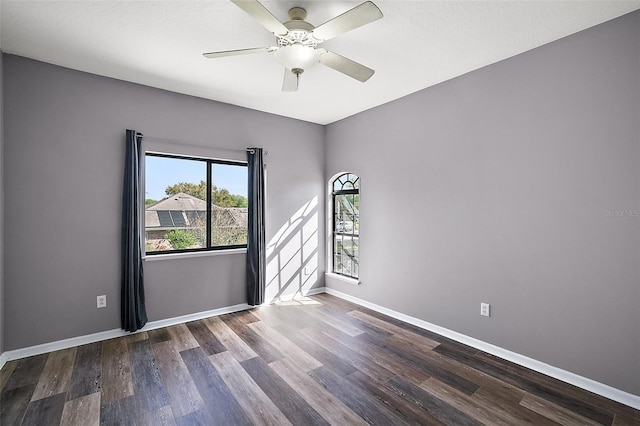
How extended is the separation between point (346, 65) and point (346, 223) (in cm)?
281

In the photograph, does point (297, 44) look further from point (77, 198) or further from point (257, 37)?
point (77, 198)

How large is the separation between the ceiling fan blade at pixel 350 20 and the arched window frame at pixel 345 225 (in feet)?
8.75

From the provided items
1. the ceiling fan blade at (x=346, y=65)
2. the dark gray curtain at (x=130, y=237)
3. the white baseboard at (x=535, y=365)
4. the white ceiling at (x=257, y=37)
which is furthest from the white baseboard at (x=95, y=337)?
the ceiling fan blade at (x=346, y=65)

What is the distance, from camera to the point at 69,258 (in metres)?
3.08

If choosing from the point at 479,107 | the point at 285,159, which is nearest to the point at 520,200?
the point at 479,107

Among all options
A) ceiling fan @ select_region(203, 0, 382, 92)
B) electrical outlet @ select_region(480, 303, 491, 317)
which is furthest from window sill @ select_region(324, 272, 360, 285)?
ceiling fan @ select_region(203, 0, 382, 92)

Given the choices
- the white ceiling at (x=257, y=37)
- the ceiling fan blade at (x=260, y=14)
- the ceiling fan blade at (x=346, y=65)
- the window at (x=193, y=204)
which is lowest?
the window at (x=193, y=204)

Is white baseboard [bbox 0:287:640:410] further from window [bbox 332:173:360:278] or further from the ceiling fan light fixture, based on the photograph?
the ceiling fan light fixture

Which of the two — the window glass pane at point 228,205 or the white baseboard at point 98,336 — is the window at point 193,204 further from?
the white baseboard at point 98,336

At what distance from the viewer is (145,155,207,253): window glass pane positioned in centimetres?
362

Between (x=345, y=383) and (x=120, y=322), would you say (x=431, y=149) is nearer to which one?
(x=345, y=383)

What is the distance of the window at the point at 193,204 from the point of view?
3.65 m

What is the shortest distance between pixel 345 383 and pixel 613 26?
3.37 m

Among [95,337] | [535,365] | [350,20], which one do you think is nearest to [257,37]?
[350,20]
